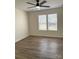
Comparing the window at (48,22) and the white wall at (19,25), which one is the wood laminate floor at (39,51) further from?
the window at (48,22)

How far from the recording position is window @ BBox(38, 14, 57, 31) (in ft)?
24.4

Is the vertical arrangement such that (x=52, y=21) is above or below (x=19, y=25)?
above

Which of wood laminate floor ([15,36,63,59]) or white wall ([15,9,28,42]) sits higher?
white wall ([15,9,28,42])

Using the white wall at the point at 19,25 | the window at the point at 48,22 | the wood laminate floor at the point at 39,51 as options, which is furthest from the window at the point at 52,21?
the wood laminate floor at the point at 39,51

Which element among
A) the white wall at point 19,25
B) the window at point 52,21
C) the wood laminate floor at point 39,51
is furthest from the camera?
the window at point 52,21

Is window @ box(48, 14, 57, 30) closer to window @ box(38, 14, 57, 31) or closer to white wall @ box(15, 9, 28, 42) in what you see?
window @ box(38, 14, 57, 31)

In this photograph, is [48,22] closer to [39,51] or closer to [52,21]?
[52,21]

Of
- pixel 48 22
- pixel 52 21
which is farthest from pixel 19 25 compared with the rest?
pixel 52 21

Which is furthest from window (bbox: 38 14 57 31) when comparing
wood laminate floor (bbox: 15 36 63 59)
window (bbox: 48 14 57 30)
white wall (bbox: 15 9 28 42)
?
wood laminate floor (bbox: 15 36 63 59)

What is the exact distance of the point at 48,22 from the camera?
771 cm

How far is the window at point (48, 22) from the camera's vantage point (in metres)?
7.43
